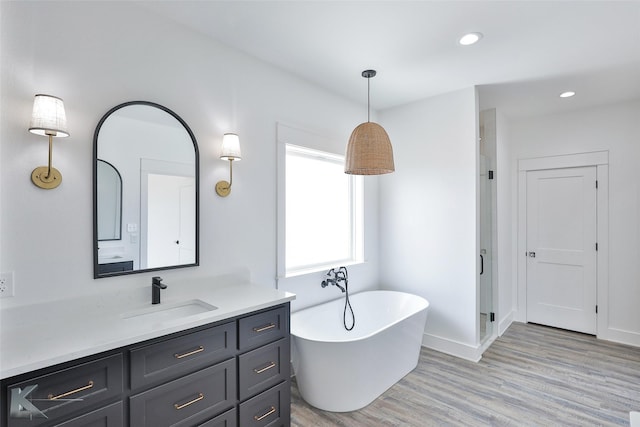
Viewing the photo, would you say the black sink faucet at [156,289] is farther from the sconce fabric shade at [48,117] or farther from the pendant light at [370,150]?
the pendant light at [370,150]

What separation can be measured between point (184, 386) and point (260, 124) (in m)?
1.90

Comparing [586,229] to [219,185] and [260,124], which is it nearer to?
[260,124]

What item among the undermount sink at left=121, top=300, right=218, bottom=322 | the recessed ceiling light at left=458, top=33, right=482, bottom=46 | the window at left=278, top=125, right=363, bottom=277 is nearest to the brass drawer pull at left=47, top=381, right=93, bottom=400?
the undermount sink at left=121, top=300, right=218, bottom=322

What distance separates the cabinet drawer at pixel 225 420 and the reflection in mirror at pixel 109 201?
3.74ft

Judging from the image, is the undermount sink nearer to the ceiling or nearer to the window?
the window

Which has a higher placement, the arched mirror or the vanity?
the arched mirror

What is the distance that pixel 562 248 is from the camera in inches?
156

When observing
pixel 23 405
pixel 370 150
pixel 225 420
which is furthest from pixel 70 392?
pixel 370 150

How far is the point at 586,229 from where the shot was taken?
3801 mm

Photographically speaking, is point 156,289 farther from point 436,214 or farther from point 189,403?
point 436,214

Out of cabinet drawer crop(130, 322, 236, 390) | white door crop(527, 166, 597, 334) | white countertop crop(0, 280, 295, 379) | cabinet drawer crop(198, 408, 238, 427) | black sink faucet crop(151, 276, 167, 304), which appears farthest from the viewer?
white door crop(527, 166, 597, 334)

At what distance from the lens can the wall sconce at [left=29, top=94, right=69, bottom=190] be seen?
1493mm

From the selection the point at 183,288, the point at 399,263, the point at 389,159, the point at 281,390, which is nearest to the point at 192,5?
the point at 389,159

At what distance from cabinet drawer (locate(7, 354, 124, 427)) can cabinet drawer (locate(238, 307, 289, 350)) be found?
61cm
